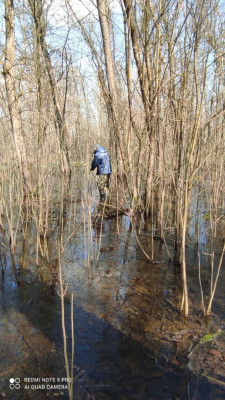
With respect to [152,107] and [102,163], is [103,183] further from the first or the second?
[152,107]

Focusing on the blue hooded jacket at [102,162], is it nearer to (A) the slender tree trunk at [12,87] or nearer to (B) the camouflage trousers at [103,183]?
(B) the camouflage trousers at [103,183]

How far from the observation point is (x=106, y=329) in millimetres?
2289

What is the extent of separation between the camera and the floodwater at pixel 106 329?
5.70ft

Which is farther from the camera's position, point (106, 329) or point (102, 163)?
point (102, 163)

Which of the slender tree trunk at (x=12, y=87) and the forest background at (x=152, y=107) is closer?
the forest background at (x=152, y=107)

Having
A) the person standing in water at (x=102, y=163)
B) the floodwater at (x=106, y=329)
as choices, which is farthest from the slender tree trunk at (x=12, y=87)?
the floodwater at (x=106, y=329)

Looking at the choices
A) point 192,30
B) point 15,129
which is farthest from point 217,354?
point 15,129

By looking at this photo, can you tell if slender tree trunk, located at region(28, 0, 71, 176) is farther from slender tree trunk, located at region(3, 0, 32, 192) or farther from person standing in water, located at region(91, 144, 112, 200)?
person standing in water, located at region(91, 144, 112, 200)

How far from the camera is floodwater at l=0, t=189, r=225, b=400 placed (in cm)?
174

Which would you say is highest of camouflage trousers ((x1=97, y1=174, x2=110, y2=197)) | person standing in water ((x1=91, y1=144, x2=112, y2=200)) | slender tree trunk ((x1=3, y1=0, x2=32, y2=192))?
slender tree trunk ((x1=3, y1=0, x2=32, y2=192))

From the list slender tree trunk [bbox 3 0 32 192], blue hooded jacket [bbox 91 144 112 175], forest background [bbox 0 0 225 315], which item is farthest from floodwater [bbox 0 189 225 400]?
blue hooded jacket [bbox 91 144 112 175]

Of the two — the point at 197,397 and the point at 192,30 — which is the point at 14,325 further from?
the point at 192,30

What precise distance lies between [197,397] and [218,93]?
2934 millimetres

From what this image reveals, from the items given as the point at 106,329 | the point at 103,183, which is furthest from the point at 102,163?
the point at 106,329
